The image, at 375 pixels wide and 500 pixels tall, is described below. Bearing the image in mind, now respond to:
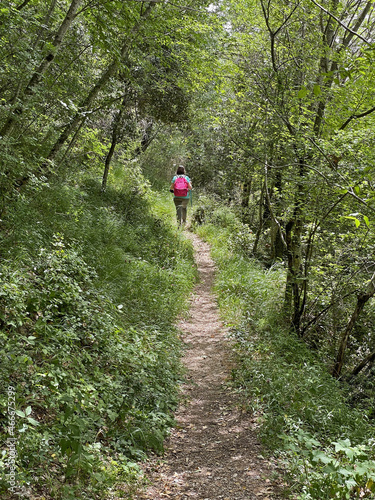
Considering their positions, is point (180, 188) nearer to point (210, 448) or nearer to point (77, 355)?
point (77, 355)

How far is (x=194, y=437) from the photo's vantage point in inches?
162

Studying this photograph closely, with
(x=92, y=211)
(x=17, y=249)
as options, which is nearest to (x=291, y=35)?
(x=92, y=211)

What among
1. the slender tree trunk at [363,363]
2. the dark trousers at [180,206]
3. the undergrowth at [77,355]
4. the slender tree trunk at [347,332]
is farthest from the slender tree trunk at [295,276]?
the dark trousers at [180,206]

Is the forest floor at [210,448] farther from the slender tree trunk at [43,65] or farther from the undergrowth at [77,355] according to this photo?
the slender tree trunk at [43,65]

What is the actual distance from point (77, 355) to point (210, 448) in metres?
1.76

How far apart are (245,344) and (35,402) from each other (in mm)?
3758

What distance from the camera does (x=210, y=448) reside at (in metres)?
3.97

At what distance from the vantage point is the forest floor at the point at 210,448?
3.28 meters

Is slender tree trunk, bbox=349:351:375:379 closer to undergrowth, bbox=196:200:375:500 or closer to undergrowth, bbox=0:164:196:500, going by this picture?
undergrowth, bbox=196:200:375:500

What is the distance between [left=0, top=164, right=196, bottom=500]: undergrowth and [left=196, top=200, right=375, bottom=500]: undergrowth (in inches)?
44.7

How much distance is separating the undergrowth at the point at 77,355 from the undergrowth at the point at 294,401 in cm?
113

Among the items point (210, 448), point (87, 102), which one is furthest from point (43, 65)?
point (210, 448)

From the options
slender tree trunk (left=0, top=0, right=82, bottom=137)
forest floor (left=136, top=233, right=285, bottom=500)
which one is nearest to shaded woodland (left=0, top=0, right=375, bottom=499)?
slender tree trunk (left=0, top=0, right=82, bottom=137)

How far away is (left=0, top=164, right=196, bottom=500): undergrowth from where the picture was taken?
8.73ft
